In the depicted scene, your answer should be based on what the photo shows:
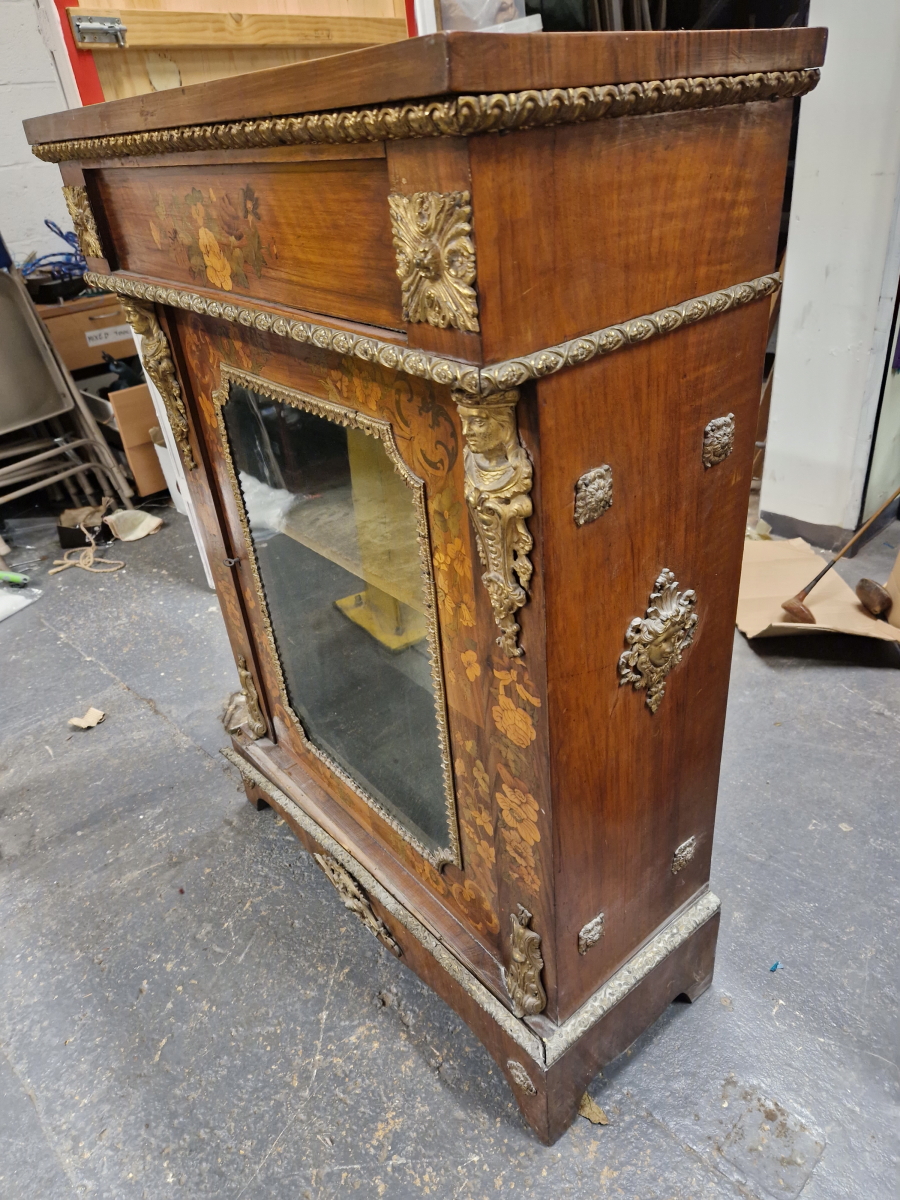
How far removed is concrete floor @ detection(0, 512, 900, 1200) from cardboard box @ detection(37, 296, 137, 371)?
220 cm

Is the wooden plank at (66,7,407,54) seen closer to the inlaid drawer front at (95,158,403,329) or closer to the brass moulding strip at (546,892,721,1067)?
the inlaid drawer front at (95,158,403,329)

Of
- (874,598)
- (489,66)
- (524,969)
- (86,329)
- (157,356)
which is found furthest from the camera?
(86,329)

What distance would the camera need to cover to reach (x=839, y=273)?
248cm

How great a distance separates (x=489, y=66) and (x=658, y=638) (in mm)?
658

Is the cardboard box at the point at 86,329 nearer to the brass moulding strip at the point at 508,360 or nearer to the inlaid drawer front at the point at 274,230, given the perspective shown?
the inlaid drawer front at the point at 274,230

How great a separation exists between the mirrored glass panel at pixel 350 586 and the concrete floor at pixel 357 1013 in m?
0.42

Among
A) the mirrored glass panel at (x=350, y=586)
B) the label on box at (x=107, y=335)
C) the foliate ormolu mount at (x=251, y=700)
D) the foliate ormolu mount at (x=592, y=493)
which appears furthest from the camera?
the label on box at (x=107, y=335)

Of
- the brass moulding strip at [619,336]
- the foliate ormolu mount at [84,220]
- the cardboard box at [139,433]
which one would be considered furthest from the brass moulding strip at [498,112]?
the cardboard box at [139,433]

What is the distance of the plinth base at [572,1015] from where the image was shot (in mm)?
1200

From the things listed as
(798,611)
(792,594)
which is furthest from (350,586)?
(792,594)

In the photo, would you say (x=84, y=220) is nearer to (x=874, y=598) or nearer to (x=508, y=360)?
(x=508, y=360)

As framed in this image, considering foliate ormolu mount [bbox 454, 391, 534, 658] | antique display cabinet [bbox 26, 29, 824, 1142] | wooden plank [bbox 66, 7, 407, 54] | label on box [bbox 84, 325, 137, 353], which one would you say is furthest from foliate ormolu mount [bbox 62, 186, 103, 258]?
label on box [bbox 84, 325, 137, 353]

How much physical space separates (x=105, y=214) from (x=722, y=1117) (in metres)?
1.77

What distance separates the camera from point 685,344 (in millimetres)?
880
